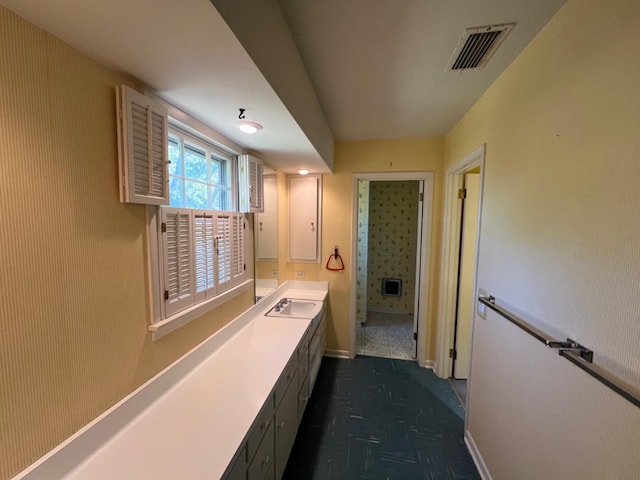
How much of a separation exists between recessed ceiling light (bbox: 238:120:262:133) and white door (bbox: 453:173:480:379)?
204 cm

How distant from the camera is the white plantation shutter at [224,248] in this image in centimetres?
171

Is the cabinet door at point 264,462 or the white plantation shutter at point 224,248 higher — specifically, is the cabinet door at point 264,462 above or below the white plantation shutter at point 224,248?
below

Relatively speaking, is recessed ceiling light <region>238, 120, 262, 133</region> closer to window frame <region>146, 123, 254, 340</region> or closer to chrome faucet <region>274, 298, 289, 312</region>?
window frame <region>146, 123, 254, 340</region>

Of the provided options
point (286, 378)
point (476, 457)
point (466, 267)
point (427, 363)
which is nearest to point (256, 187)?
point (286, 378)

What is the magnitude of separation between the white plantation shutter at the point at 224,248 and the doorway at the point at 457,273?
6.84 ft

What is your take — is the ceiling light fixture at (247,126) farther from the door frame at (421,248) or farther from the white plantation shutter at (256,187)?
the door frame at (421,248)

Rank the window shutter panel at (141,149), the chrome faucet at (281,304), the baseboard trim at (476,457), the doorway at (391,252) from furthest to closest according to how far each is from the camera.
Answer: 1. the doorway at (391,252)
2. the chrome faucet at (281,304)
3. the baseboard trim at (476,457)
4. the window shutter panel at (141,149)

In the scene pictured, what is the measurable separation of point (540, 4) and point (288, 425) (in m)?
2.51

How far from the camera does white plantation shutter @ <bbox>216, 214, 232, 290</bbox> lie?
5.63ft

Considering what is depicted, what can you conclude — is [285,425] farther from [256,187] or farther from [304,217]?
[304,217]

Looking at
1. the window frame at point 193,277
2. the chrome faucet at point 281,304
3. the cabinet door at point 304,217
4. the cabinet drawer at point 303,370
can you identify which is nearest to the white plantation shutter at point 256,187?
the window frame at point 193,277

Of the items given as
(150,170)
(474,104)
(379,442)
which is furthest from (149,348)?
(474,104)

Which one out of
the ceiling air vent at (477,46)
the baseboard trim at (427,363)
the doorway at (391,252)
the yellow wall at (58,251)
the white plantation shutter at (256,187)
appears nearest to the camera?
the yellow wall at (58,251)

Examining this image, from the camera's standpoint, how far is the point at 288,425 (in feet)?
5.29
